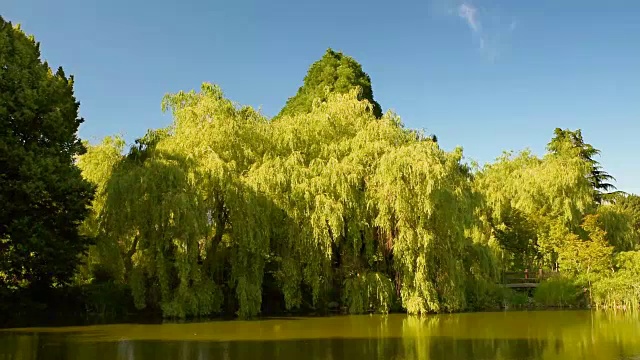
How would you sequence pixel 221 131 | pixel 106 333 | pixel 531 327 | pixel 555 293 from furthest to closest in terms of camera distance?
pixel 555 293
pixel 221 131
pixel 531 327
pixel 106 333

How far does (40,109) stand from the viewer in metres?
17.8

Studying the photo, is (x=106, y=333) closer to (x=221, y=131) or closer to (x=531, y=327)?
(x=221, y=131)

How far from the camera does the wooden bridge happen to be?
25641mm

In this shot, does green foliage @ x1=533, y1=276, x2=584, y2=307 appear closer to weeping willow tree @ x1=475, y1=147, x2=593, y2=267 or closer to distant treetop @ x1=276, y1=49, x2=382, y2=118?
weeping willow tree @ x1=475, y1=147, x2=593, y2=267

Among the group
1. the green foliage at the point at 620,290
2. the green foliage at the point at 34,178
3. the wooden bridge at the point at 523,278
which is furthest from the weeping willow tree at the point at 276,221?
the green foliage at the point at 620,290

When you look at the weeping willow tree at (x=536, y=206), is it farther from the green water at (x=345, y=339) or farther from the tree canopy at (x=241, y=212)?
the green water at (x=345, y=339)

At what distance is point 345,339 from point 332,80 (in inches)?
879

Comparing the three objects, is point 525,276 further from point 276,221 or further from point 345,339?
point 345,339

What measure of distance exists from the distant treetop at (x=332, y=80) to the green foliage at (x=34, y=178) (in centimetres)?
1563

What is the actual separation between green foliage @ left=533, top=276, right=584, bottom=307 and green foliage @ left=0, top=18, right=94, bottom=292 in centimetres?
1784

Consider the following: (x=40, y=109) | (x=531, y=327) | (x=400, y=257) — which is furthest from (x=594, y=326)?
(x=40, y=109)

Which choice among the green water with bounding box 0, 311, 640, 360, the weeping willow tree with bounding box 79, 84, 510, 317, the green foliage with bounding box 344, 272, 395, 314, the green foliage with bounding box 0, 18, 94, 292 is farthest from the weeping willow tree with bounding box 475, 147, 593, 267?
the green foliage with bounding box 0, 18, 94, 292

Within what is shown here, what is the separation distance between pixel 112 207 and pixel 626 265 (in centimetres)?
2008

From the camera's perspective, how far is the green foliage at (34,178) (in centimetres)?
1642
